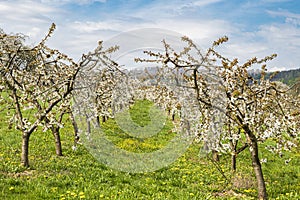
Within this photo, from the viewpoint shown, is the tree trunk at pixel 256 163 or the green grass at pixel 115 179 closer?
the tree trunk at pixel 256 163

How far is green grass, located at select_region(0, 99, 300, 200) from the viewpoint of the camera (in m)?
7.69

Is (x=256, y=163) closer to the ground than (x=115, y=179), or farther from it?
farther from it

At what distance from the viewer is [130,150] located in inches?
594

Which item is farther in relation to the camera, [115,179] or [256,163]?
[115,179]

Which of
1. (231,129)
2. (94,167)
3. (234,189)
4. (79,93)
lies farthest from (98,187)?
(79,93)

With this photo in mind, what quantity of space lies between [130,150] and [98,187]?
22.6 ft

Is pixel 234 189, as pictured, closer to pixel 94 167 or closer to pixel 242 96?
pixel 242 96

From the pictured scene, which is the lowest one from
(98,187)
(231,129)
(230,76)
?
(98,187)

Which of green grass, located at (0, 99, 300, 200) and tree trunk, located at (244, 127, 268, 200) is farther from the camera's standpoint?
green grass, located at (0, 99, 300, 200)

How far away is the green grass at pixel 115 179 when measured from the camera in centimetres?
769

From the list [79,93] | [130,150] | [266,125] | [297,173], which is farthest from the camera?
[130,150]

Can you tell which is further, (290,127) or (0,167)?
(0,167)

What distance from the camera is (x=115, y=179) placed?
376 inches

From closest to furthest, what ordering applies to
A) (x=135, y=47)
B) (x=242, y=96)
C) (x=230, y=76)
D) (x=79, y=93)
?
(x=242, y=96) → (x=230, y=76) → (x=135, y=47) → (x=79, y=93)
